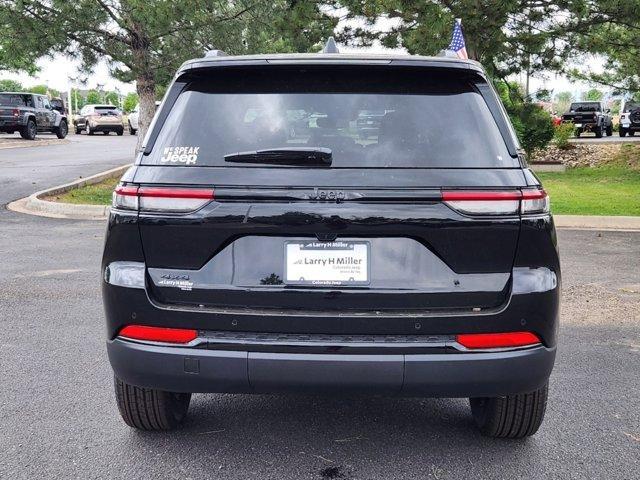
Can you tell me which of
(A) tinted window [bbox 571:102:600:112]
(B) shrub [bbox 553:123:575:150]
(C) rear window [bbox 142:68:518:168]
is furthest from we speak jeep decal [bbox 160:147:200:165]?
(A) tinted window [bbox 571:102:600:112]

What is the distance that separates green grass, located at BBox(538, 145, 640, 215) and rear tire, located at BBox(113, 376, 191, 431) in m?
9.18

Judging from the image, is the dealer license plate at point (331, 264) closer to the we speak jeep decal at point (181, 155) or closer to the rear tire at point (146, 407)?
the we speak jeep decal at point (181, 155)

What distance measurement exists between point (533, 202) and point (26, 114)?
31.0 metres

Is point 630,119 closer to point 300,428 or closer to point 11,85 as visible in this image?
point 300,428

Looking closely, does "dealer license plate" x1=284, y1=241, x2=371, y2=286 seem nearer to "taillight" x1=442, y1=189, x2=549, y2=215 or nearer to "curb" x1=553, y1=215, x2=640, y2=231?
"taillight" x1=442, y1=189, x2=549, y2=215

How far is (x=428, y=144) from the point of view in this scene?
2867mm

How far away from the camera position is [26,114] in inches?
1189

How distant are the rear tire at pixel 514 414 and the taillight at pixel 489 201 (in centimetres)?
90

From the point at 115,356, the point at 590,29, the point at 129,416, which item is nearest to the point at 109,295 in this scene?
the point at 115,356

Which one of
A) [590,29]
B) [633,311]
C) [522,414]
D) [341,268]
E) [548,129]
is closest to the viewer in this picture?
[341,268]

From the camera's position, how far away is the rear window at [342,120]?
9.34 feet

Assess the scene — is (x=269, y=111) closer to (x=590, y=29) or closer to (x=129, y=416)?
(x=129, y=416)

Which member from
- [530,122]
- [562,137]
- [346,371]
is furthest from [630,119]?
[346,371]

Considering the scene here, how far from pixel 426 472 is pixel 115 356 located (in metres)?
1.43
